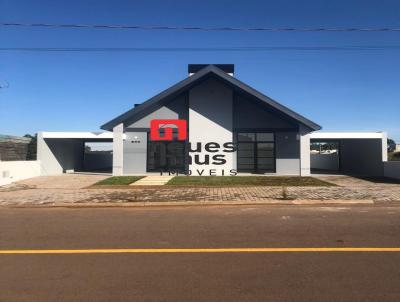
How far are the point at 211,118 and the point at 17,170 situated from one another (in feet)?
36.9

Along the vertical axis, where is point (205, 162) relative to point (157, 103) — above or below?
below

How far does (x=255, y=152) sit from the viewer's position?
Result: 25531 millimetres

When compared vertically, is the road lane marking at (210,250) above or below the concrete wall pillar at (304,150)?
below

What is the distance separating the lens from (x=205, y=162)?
80.9 ft

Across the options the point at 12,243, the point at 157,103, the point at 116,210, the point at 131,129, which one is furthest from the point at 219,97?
the point at 12,243

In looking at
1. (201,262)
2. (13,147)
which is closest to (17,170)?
(13,147)

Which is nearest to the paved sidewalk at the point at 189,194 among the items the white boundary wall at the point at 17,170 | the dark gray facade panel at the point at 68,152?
the white boundary wall at the point at 17,170

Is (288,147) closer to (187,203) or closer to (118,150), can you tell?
(118,150)

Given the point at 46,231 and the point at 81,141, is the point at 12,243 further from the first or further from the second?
the point at 81,141

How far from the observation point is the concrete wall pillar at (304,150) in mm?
23766

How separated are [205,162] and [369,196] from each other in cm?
1215

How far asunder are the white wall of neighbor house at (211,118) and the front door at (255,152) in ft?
3.34

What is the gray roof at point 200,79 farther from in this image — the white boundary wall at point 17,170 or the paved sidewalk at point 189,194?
the paved sidewalk at point 189,194

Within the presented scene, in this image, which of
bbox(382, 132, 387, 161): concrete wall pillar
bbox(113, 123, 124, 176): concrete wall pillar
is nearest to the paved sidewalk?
bbox(113, 123, 124, 176): concrete wall pillar
